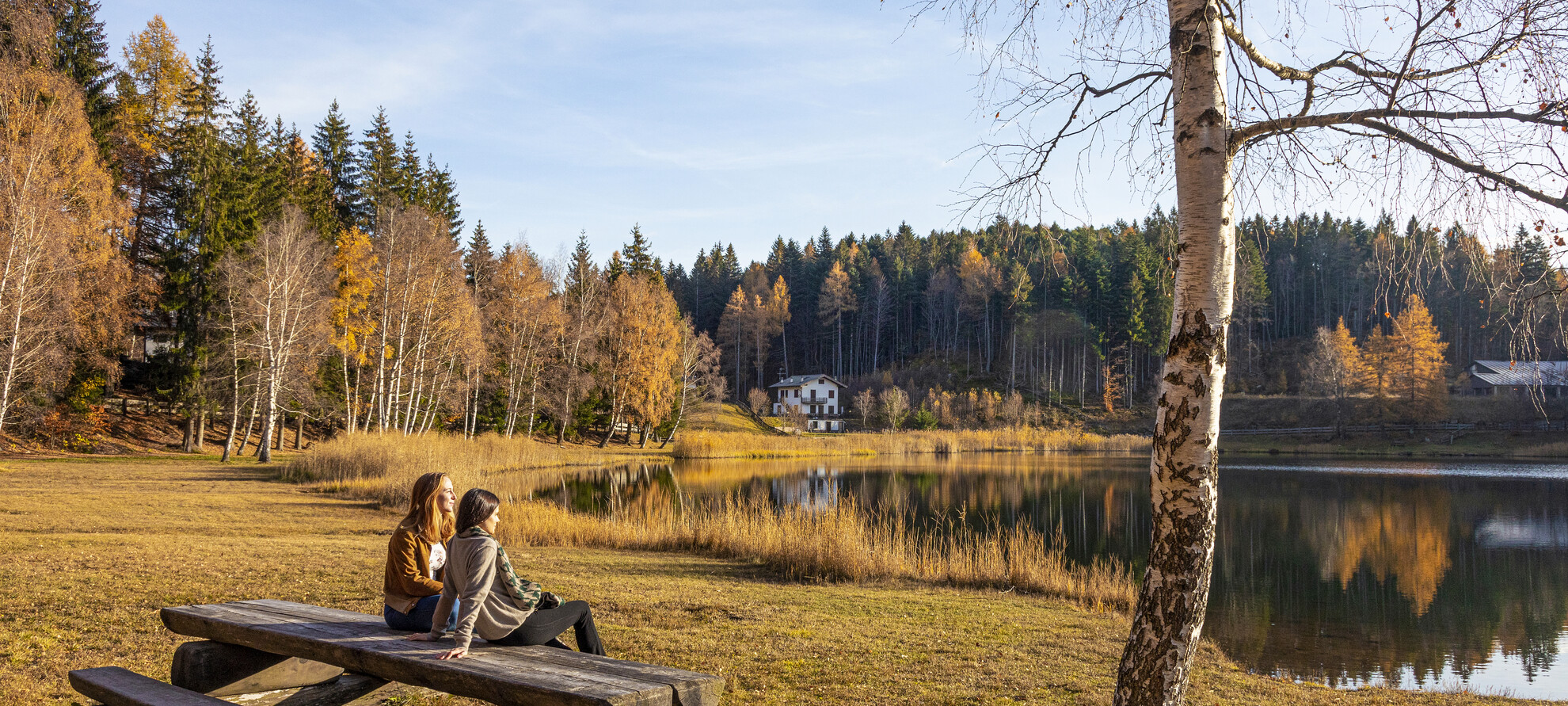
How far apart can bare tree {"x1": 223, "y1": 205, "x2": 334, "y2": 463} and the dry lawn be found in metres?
15.7

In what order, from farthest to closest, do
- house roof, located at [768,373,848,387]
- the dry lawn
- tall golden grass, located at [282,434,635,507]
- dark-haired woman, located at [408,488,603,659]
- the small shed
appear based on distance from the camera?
house roof, located at [768,373,848,387]
tall golden grass, located at [282,434,635,507]
the dry lawn
the small shed
dark-haired woman, located at [408,488,603,659]

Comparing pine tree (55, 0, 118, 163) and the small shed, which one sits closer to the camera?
the small shed

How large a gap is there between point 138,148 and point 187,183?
382cm

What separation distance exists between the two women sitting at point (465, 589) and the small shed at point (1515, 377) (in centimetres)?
440

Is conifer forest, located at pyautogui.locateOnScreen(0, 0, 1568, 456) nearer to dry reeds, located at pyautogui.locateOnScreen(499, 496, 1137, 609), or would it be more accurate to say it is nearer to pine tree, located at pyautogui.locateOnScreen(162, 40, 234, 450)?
pine tree, located at pyautogui.locateOnScreen(162, 40, 234, 450)

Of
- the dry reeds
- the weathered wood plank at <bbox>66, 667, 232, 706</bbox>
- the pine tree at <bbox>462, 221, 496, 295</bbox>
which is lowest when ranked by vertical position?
the dry reeds

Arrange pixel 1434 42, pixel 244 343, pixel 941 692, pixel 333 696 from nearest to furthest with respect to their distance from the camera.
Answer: pixel 1434 42, pixel 333 696, pixel 941 692, pixel 244 343

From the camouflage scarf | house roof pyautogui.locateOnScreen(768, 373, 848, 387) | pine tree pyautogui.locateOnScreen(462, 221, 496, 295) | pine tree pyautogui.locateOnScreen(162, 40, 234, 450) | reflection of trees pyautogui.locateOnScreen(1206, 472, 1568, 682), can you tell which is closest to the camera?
the camouflage scarf

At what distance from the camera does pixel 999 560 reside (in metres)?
12.0

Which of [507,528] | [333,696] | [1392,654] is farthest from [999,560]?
[333,696]

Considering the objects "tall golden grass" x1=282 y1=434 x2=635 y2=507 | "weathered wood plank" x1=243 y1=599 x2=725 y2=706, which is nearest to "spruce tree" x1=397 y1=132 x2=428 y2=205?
"tall golden grass" x1=282 y1=434 x2=635 y2=507

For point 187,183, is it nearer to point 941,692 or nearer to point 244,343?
point 244,343

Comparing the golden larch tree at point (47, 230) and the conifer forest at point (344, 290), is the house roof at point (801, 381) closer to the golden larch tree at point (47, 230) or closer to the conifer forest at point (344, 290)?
the conifer forest at point (344, 290)

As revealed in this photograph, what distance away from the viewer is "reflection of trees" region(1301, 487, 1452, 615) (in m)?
14.3
